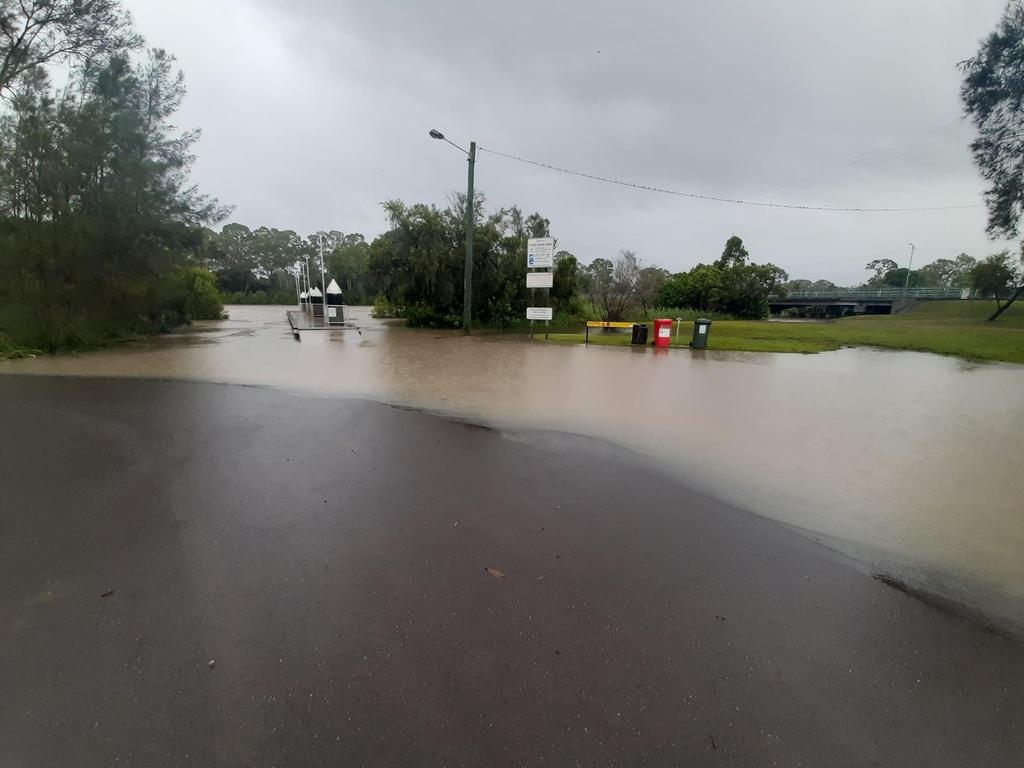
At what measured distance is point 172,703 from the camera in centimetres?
189

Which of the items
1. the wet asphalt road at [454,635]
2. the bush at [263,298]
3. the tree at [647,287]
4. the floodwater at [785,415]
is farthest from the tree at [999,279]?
the bush at [263,298]

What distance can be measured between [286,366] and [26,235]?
25.5ft

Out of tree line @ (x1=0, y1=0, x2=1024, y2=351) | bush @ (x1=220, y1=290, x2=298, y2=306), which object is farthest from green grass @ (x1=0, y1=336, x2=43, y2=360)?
bush @ (x1=220, y1=290, x2=298, y2=306)

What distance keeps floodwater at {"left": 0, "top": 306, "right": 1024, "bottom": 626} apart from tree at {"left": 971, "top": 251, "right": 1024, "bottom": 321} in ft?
113

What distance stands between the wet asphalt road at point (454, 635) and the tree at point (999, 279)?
4674cm

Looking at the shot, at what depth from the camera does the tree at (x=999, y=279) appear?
115ft

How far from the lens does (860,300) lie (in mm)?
54000

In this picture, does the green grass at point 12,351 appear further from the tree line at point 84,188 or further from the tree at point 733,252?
the tree at point 733,252

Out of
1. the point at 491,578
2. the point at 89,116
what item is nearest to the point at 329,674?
the point at 491,578

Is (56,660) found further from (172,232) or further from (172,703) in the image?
(172,232)

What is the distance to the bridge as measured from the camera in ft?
164

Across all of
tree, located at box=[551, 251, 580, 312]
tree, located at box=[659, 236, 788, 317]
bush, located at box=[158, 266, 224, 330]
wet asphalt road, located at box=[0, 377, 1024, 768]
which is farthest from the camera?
tree, located at box=[659, 236, 788, 317]

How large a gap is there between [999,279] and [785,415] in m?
45.5

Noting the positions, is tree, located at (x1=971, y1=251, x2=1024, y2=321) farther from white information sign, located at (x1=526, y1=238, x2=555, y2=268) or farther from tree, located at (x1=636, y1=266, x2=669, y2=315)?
white information sign, located at (x1=526, y1=238, x2=555, y2=268)
